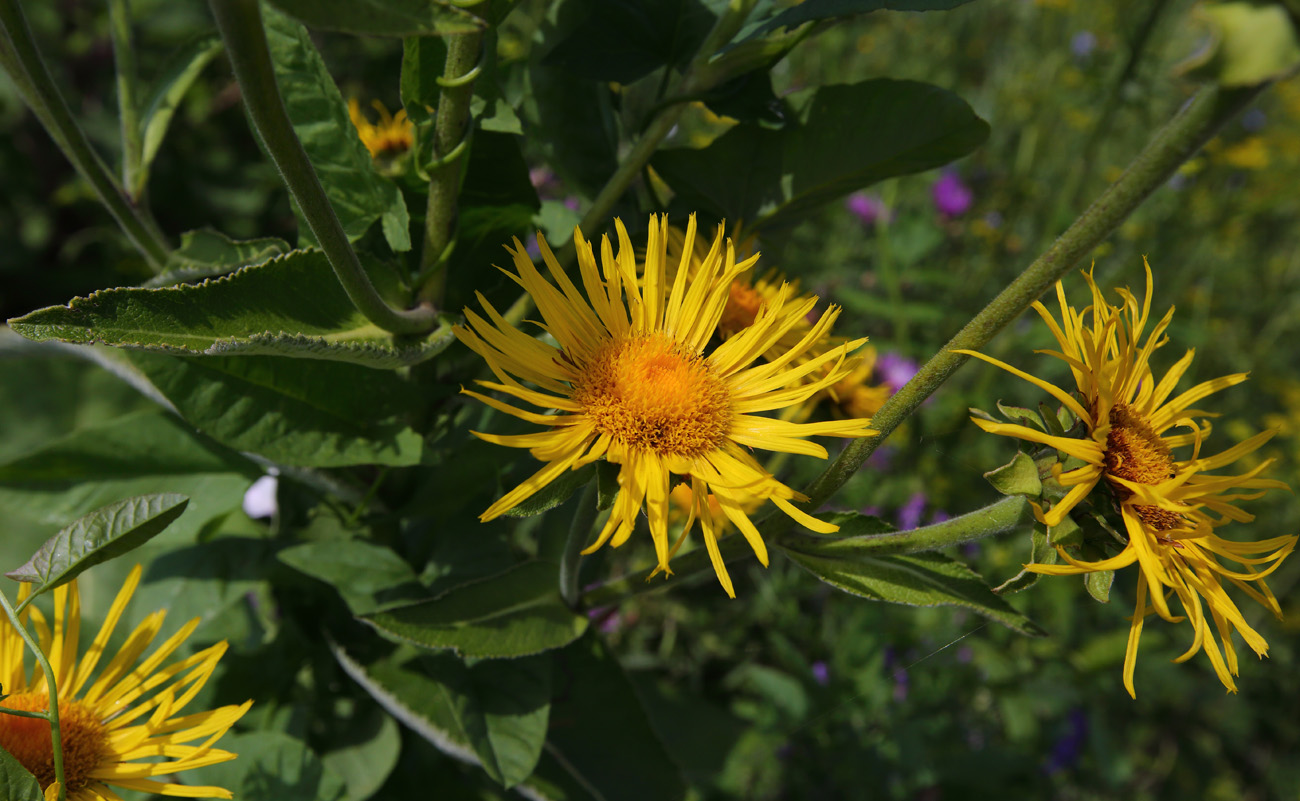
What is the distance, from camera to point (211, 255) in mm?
863

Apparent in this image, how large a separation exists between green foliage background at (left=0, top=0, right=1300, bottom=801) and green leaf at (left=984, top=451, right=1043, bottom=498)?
0.19 meters

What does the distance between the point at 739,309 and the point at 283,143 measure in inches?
19.6

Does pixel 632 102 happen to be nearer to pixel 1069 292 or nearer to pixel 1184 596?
pixel 1184 596

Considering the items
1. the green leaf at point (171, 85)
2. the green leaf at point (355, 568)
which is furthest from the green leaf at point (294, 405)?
the green leaf at point (171, 85)

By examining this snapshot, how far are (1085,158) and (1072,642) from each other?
1.01 meters

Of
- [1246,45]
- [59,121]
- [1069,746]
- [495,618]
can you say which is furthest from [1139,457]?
[1069,746]

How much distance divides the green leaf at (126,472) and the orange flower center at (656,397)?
1.56 ft

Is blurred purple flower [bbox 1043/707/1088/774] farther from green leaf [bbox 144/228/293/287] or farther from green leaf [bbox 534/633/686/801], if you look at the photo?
green leaf [bbox 144/228/293/287]

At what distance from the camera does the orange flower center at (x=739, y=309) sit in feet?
2.75

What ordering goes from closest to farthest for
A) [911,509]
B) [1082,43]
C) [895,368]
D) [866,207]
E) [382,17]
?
[382,17] < [911,509] < [895,368] < [866,207] < [1082,43]

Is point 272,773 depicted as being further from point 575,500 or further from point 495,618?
point 575,500

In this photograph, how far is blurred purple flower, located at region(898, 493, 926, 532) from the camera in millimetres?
1639

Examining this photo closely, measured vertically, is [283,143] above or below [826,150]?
above

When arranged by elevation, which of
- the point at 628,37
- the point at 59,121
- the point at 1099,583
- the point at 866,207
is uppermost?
the point at 59,121
